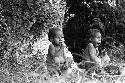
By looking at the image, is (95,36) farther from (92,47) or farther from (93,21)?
(93,21)

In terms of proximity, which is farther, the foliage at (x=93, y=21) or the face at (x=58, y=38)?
the foliage at (x=93, y=21)

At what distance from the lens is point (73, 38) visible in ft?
23.2

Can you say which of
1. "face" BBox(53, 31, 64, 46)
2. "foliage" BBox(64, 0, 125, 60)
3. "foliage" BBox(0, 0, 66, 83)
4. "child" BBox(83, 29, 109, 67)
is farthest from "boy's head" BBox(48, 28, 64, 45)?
"foliage" BBox(64, 0, 125, 60)

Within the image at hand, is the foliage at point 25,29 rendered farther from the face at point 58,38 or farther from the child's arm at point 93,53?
the child's arm at point 93,53

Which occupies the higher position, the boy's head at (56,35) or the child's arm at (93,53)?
the boy's head at (56,35)

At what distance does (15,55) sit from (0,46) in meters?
0.25

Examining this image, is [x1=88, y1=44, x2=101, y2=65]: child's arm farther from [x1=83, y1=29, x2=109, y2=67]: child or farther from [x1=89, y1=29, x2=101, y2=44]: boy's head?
[x1=89, y1=29, x2=101, y2=44]: boy's head

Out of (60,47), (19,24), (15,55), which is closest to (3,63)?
(15,55)

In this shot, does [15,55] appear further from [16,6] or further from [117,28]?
[117,28]

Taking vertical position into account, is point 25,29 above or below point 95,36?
above

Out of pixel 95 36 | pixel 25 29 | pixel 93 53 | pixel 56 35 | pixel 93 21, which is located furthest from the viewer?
pixel 93 21

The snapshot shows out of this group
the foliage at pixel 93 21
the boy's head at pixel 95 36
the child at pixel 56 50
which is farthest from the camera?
the foliage at pixel 93 21

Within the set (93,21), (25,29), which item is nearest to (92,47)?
(25,29)

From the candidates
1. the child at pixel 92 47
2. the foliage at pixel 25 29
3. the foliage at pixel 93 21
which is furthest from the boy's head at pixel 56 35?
the foliage at pixel 93 21
